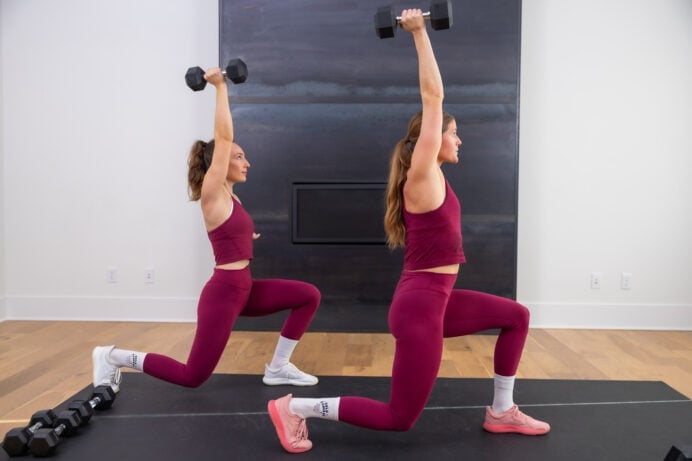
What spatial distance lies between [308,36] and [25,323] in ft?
9.21

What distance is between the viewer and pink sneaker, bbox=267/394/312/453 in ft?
6.53

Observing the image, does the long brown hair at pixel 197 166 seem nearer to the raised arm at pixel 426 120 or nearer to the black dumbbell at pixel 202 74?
the black dumbbell at pixel 202 74

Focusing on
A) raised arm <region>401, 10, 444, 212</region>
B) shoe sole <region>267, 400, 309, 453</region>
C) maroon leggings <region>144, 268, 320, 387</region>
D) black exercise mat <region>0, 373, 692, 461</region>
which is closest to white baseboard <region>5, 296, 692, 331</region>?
black exercise mat <region>0, 373, 692, 461</region>

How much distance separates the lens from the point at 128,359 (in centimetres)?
249

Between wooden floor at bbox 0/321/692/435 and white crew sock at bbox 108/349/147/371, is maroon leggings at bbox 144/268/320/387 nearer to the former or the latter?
white crew sock at bbox 108/349/147/371

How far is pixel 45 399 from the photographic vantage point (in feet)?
8.66

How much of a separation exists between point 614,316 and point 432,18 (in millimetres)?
3227

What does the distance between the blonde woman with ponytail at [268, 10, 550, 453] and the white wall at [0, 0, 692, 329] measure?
2.46 meters

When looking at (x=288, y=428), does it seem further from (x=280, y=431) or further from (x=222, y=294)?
(x=222, y=294)

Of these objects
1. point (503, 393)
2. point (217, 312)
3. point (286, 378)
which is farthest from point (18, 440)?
point (503, 393)

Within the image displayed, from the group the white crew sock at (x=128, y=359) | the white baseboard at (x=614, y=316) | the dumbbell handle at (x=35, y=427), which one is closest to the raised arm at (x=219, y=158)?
the white crew sock at (x=128, y=359)

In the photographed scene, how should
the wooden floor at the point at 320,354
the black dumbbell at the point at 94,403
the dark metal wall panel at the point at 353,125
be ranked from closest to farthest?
the black dumbbell at the point at 94,403
the wooden floor at the point at 320,354
the dark metal wall panel at the point at 353,125

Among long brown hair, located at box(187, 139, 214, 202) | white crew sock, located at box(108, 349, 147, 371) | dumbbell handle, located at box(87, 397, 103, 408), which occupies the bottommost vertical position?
dumbbell handle, located at box(87, 397, 103, 408)

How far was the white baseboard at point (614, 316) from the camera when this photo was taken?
4336 mm
